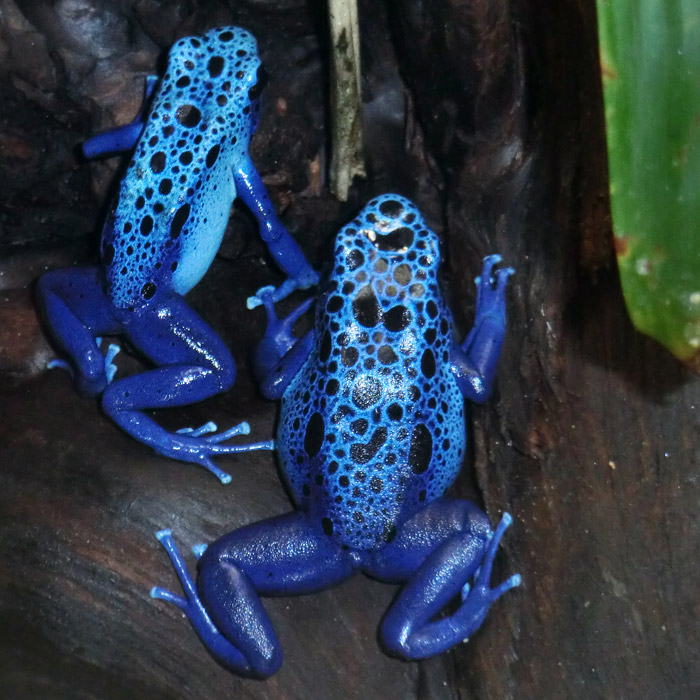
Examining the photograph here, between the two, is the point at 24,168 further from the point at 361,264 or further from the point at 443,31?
the point at 443,31

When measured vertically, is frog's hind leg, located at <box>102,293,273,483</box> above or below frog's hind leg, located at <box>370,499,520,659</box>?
above

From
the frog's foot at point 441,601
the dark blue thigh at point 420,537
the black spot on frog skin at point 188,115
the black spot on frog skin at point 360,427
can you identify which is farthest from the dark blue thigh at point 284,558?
the black spot on frog skin at point 188,115

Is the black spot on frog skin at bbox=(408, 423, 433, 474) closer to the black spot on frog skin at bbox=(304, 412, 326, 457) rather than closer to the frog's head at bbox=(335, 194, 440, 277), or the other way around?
the black spot on frog skin at bbox=(304, 412, 326, 457)

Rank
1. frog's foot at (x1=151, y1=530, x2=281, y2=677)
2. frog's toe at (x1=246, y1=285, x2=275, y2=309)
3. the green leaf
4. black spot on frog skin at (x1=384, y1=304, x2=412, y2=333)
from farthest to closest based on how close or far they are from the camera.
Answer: frog's toe at (x1=246, y1=285, x2=275, y2=309), black spot on frog skin at (x1=384, y1=304, x2=412, y2=333), frog's foot at (x1=151, y1=530, x2=281, y2=677), the green leaf

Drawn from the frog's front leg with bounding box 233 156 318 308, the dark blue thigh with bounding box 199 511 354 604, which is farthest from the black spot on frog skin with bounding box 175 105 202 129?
the dark blue thigh with bounding box 199 511 354 604

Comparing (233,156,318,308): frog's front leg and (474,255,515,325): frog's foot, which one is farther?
(233,156,318,308): frog's front leg

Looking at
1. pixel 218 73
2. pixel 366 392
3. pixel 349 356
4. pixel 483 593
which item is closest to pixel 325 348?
pixel 349 356

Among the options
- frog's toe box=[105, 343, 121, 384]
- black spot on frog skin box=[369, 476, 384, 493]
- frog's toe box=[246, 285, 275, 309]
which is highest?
frog's toe box=[246, 285, 275, 309]
